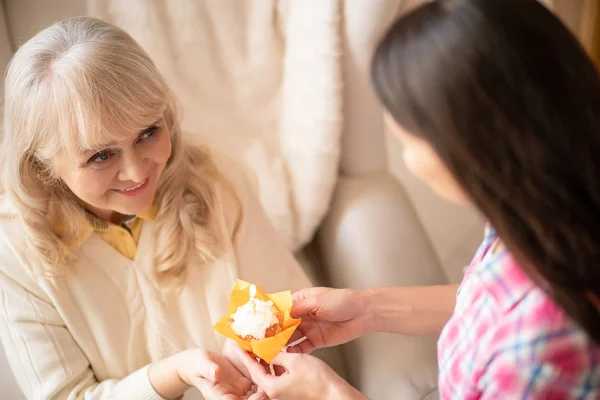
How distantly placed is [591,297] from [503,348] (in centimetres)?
10

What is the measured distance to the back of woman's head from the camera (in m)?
0.54

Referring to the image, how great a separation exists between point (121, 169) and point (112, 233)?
0.56 feet

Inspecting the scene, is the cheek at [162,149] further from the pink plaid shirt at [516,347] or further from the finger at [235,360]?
the pink plaid shirt at [516,347]

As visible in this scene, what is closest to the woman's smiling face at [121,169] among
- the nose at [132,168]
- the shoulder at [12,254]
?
the nose at [132,168]

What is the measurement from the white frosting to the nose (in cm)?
26

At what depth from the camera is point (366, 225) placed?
4.23ft

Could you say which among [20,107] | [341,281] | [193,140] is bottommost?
[341,281]

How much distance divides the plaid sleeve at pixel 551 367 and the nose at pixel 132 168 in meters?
0.58

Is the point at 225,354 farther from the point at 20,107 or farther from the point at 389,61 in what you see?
the point at 389,61

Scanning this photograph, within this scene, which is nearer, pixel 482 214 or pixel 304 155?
pixel 482 214

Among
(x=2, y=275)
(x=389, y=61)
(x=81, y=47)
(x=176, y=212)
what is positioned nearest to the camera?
(x=389, y=61)

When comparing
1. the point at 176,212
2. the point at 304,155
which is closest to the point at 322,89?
the point at 304,155

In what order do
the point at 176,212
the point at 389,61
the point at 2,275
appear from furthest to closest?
the point at 176,212 → the point at 2,275 → the point at 389,61

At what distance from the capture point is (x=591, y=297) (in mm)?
631
